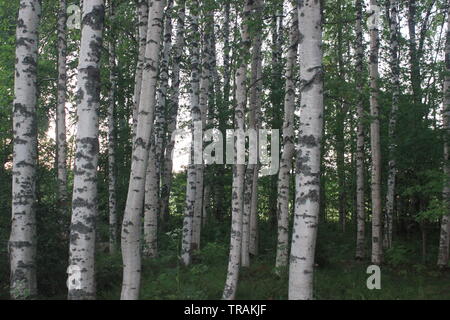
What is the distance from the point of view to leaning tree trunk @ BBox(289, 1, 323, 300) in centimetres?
514

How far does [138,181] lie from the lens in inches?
270

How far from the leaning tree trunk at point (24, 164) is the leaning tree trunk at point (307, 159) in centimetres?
512

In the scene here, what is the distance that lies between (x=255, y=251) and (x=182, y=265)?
299 centimetres

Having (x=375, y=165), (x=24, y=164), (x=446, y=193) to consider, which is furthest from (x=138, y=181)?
(x=446, y=193)

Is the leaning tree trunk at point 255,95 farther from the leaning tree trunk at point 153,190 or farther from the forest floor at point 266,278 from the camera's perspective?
the leaning tree trunk at point 153,190

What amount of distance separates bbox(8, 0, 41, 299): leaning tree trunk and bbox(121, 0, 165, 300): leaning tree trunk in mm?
2188

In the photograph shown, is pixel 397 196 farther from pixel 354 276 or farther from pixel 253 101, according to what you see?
pixel 253 101

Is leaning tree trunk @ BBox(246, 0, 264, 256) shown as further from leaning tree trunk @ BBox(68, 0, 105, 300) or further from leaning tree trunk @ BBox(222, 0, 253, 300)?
leaning tree trunk @ BBox(68, 0, 105, 300)

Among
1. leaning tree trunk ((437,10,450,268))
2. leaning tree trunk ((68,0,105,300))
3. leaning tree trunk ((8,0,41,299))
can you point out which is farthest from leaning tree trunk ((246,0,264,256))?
leaning tree trunk ((437,10,450,268))

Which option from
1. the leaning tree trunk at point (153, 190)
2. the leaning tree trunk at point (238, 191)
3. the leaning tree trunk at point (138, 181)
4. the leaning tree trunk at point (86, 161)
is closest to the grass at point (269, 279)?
the leaning tree trunk at point (153, 190)

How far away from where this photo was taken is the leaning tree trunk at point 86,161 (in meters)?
6.40

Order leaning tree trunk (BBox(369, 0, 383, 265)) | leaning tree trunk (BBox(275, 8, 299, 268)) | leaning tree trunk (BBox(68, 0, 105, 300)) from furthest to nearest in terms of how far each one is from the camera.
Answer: leaning tree trunk (BBox(369, 0, 383, 265)), leaning tree trunk (BBox(275, 8, 299, 268)), leaning tree trunk (BBox(68, 0, 105, 300))

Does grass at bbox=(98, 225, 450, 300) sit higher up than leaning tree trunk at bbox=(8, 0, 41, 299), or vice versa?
leaning tree trunk at bbox=(8, 0, 41, 299)

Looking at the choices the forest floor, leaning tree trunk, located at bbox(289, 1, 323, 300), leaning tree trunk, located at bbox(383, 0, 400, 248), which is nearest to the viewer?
leaning tree trunk, located at bbox(289, 1, 323, 300)
